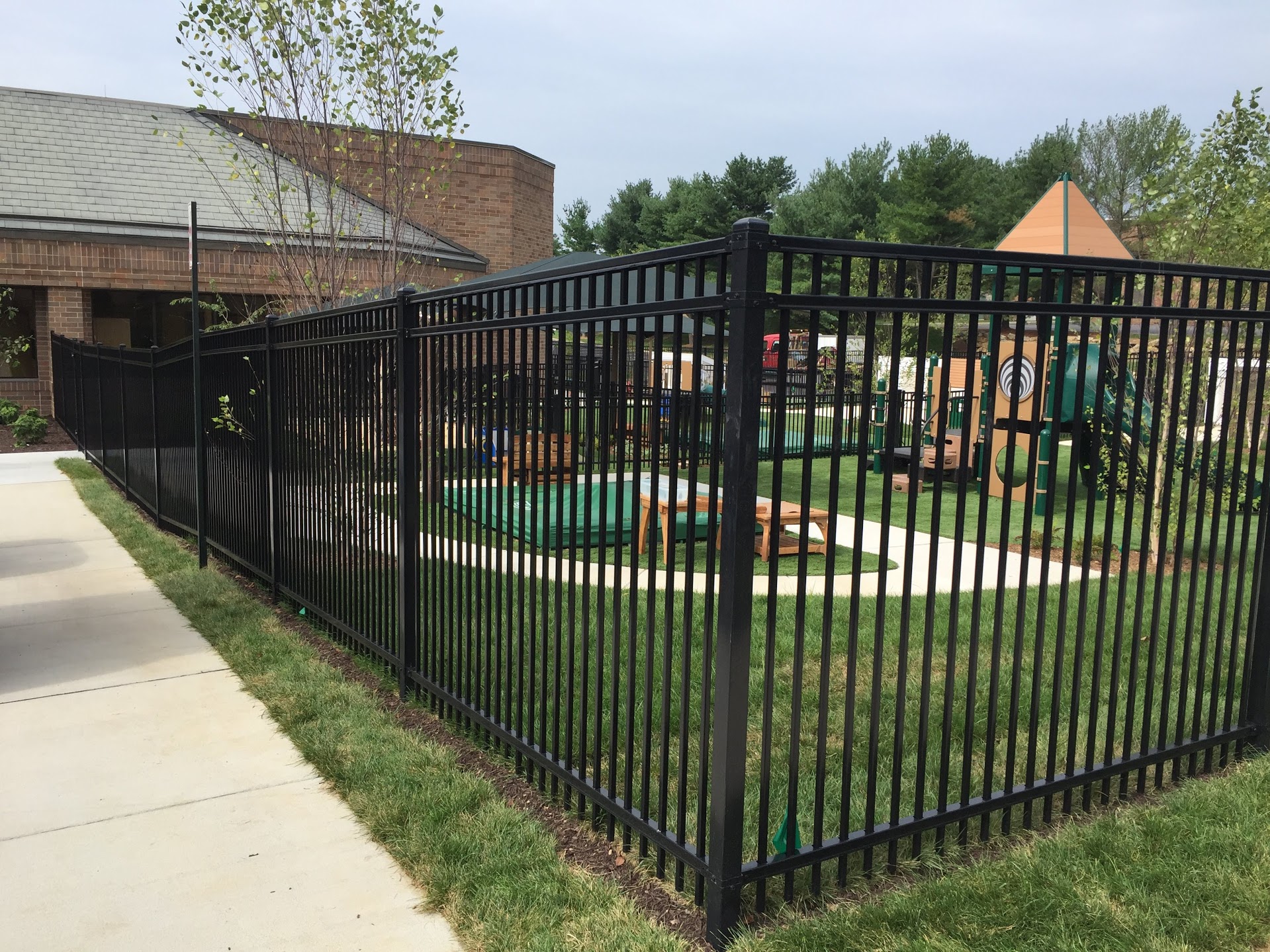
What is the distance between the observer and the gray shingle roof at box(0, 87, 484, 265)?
1991 cm

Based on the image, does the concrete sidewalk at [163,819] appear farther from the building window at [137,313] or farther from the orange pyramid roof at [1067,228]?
the building window at [137,313]

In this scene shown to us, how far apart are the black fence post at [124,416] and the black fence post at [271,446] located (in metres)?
5.70

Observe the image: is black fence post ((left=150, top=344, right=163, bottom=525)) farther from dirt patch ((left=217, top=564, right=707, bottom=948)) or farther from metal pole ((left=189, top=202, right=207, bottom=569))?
dirt patch ((left=217, top=564, right=707, bottom=948))

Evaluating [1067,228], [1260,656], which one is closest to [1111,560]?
[1260,656]

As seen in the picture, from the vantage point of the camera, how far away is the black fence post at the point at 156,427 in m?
9.82

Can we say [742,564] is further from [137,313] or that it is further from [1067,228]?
[137,313]

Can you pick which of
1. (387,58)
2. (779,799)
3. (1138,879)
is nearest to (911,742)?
(779,799)

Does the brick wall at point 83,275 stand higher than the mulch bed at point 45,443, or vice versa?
the brick wall at point 83,275

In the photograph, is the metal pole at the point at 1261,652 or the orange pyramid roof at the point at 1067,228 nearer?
the metal pole at the point at 1261,652

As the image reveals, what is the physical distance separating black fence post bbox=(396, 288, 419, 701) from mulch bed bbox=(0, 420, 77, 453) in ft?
50.4

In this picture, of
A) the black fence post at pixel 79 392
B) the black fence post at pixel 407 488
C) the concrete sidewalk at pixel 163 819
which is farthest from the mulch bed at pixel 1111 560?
the black fence post at pixel 79 392

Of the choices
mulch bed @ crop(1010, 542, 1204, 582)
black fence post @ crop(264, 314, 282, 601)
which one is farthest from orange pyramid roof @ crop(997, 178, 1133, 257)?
black fence post @ crop(264, 314, 282, 601)

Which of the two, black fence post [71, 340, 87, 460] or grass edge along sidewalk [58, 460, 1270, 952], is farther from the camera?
black fence post [71, 340, 87, 460]

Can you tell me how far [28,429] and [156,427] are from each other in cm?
1045
